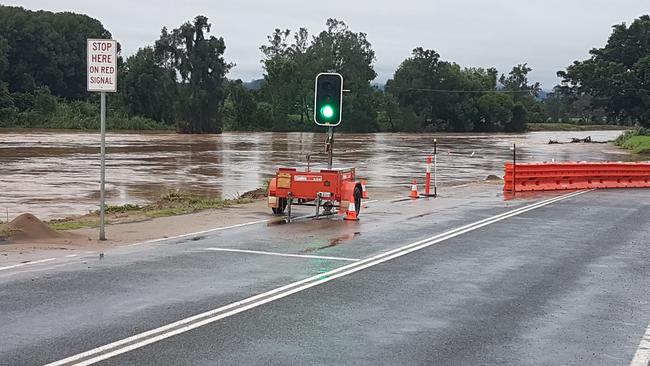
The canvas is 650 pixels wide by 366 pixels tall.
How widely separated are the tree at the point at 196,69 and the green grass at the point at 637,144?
49624mm

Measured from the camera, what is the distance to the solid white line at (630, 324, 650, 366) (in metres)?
6.76

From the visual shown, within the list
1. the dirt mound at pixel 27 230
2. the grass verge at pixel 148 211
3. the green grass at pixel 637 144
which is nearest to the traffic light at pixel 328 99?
the grass verge at pixel 148 211

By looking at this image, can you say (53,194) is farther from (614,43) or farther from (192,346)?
(614,43)

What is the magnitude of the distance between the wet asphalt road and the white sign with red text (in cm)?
255

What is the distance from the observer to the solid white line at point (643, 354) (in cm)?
676

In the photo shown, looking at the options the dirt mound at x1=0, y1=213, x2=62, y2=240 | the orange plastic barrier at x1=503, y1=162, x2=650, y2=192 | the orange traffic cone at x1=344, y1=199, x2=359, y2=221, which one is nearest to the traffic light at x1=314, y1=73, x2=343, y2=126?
the orange traffic cone at x1=344, y1=199, x2=359, y2=221

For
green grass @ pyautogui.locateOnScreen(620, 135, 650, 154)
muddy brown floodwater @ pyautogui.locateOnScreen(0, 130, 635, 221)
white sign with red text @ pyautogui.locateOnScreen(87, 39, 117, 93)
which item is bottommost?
muddy brown floodwater @ pyautogui.locateOnScreen(0, 130, 635, 221)

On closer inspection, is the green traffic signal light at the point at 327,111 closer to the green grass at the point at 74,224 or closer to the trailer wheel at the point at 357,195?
the trailer wheel at the point at 357,195

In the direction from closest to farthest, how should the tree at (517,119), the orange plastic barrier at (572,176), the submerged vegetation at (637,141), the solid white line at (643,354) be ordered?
1. the solid white line at (643,354)
2. the orange plastic barrier at (572,176)
3. the submerged vegetation at (637,141)
4. the tree at (517,119)

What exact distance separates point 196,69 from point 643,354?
97528 millimetres

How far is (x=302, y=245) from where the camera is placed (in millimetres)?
12977

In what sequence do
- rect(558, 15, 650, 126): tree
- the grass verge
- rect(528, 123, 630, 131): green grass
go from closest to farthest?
the grass verge, rect(558, 15, 650, 126): tree, rect(528, 123, 630, 131): green grass

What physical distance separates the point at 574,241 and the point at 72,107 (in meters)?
94.4

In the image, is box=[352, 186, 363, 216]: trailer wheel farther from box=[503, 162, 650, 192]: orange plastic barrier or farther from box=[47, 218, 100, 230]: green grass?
box=[503, 162, 650, 192]: orange plastic barrier
